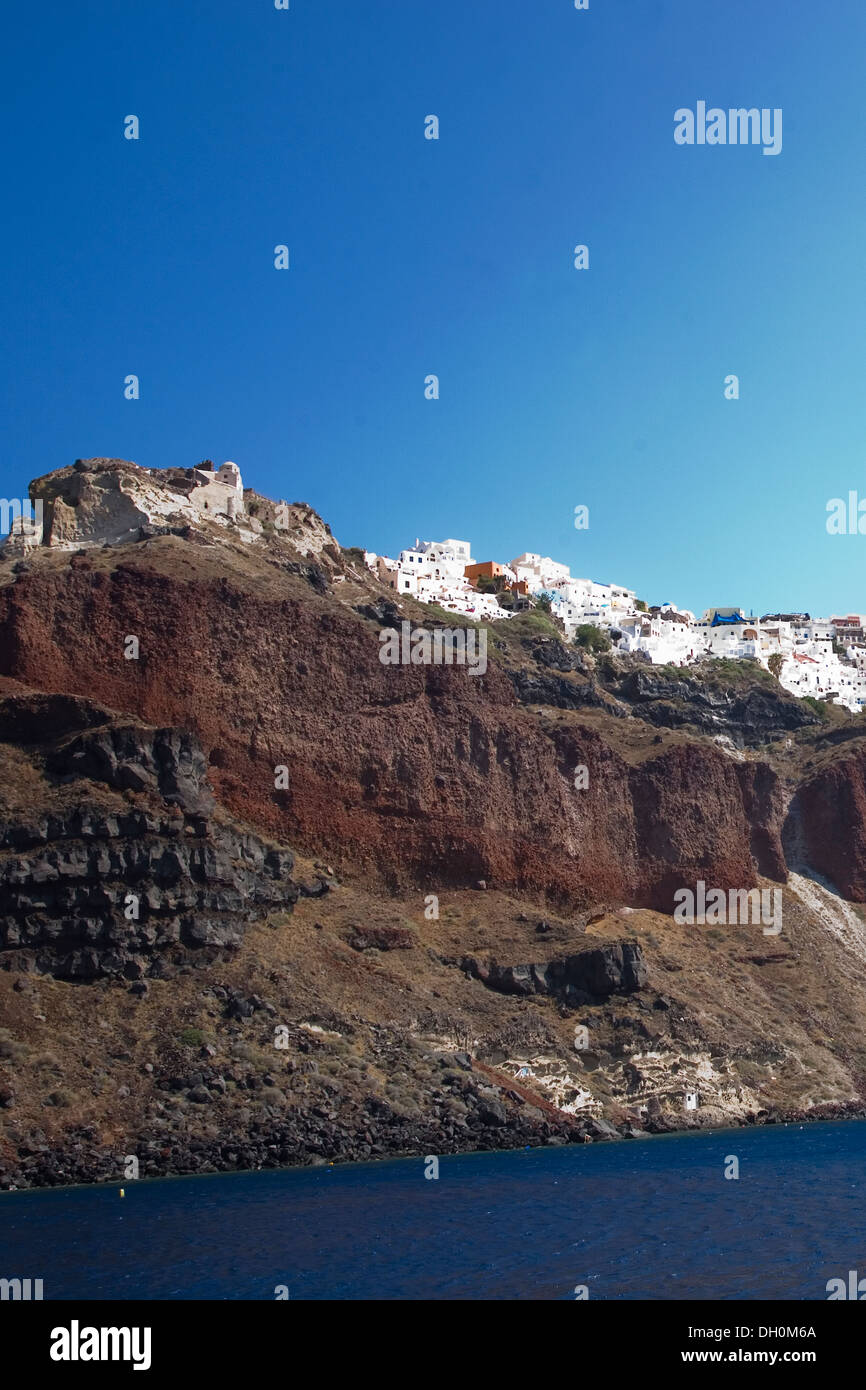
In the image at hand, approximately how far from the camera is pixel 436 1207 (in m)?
43.5

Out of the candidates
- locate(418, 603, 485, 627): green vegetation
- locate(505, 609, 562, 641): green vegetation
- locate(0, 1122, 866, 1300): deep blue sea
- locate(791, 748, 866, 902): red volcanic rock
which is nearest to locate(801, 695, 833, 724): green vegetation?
locate(791, 748, 866, 902): red volcanic rock

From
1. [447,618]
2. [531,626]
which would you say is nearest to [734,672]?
[531,626]

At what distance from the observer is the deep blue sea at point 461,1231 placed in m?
31.2

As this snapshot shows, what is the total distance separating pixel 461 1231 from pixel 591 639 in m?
99.0

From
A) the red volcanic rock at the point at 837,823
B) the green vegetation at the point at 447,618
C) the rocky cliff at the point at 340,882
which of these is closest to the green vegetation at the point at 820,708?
the rocky cliff at the point at 340,882

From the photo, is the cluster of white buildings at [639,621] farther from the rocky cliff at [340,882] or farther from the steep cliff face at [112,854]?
the steep cliff face at [112,854]

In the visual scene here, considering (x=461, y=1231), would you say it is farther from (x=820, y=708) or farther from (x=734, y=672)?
(x=734, y=672)

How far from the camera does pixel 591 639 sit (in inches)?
5290

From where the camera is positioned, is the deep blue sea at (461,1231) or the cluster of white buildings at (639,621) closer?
the deep blue sea at (461,1231)

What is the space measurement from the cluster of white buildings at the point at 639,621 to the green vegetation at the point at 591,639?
1.72 metres

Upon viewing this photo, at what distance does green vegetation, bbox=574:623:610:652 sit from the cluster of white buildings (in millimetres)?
1721
